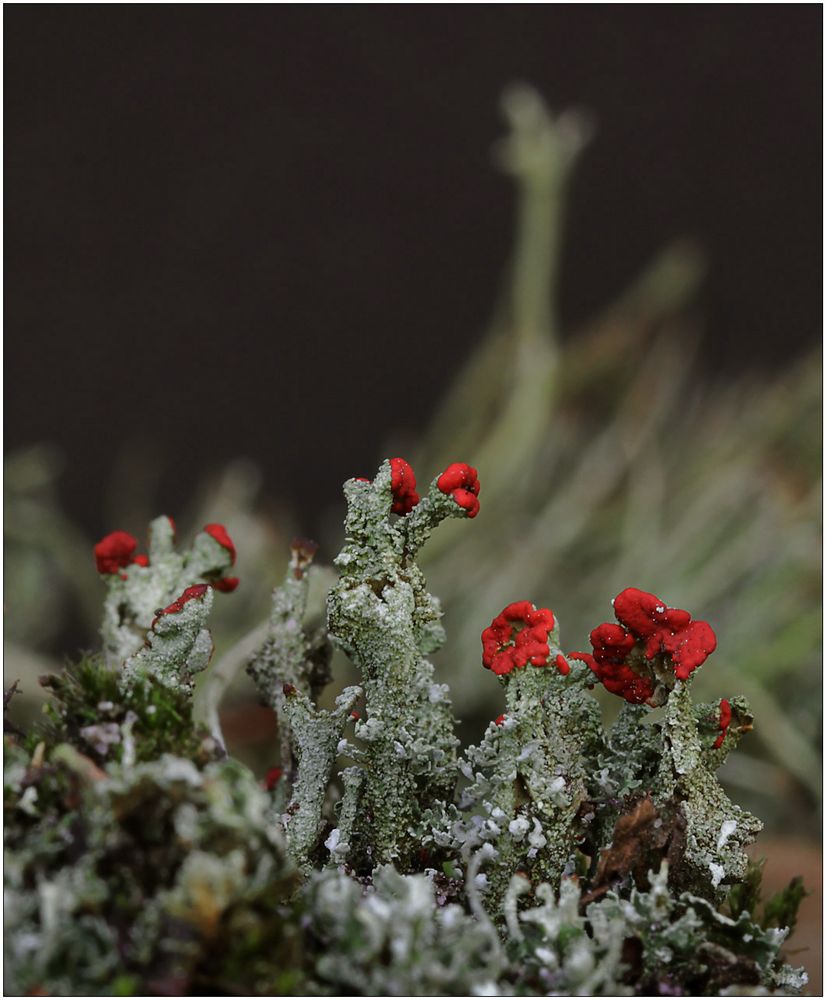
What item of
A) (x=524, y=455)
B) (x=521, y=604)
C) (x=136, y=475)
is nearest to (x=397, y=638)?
(x=521, y=604)

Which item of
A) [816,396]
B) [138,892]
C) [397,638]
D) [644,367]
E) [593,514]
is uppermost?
[644,367]

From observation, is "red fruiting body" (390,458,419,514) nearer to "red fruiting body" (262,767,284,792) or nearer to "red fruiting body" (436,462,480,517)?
"red fruiting body" (436,462,480,517)

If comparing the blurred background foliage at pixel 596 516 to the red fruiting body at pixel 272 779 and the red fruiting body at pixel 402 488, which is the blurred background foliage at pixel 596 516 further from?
the red fruiting body at pixel 402 488

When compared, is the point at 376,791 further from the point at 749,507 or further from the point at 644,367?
the point at 644,367

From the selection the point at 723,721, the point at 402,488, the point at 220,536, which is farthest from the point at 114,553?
the point at 723,721

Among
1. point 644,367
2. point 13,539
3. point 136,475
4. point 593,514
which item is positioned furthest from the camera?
point 136,475

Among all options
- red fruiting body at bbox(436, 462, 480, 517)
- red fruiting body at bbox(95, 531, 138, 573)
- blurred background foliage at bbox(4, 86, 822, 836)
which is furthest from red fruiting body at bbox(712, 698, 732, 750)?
blurred background foliage at bbox(4, 86, 822, 836)

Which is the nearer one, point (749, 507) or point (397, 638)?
point (397, 638)

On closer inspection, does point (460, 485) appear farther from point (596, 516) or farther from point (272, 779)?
point (596, 516)
